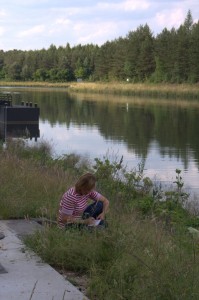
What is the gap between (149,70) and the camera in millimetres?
97625

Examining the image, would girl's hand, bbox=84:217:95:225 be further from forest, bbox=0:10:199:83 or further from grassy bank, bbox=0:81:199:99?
forest, bbox=0:10:199:83

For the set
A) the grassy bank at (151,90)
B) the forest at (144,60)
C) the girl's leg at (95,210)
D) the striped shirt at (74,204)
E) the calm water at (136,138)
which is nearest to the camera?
the striped shirt at (74,204)

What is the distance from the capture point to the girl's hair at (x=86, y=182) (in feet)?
22.4

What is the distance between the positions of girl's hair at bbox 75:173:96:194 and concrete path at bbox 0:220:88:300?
938 millimetres

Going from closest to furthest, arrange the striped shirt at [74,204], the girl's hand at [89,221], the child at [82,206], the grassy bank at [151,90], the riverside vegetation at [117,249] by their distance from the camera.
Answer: the riverside vegetation at [117,249] < the girl's hand at [89,221] < the child at [82,206] < the striped shirt at [74,204] < the grassy bank at [151,90]

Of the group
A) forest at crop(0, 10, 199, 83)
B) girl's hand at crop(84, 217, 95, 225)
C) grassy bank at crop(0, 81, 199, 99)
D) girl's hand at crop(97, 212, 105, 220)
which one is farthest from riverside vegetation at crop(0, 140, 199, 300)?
forest at crop(0, 10, 199, 83)

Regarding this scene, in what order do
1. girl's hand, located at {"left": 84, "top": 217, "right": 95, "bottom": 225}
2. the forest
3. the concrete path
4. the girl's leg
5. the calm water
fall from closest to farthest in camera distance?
the concrete path < girl's hand, located at {"left": 84, "top": 217, "right": 95, "bottom": 225} < the girl's leg < the calm water < the forest

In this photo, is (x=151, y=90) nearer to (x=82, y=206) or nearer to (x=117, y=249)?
(x=82, y=206)

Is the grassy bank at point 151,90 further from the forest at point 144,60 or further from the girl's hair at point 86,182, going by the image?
the girl's hair at point 86,182

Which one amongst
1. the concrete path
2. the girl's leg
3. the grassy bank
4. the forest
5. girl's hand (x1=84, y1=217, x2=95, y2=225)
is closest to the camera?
the concrete path

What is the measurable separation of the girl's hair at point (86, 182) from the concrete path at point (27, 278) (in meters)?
0.94

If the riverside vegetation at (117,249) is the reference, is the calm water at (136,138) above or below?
below

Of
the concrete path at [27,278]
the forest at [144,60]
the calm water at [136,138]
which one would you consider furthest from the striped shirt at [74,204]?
the forest at [144,60]

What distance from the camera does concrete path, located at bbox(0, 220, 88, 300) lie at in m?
4.96
